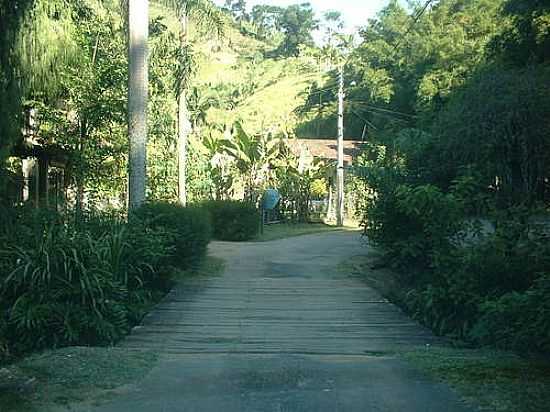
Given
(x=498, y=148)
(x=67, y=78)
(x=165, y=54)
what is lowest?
(x=498, y=148)

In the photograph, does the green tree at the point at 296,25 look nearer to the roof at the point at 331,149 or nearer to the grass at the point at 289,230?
the roof at the point at 331,149

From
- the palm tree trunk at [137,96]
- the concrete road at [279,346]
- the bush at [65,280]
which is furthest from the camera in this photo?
the palm tree trunk at [137,96]

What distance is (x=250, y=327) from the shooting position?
1157 centimetres

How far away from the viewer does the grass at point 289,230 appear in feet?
104

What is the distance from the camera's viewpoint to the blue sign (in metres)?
35.3

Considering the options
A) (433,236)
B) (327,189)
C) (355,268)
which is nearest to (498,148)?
(433,236)

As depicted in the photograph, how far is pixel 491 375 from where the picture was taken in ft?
23.0

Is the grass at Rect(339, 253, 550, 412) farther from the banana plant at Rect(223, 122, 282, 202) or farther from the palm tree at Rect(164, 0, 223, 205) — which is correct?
the banana plant at Rect(223, 122, 282, 202)

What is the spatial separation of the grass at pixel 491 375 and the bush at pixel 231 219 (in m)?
20.7

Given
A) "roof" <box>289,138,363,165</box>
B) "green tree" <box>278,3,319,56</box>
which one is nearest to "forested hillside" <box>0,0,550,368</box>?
"roof" <box>289,138,363,165</box>

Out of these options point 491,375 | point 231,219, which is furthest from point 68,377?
point 231,219

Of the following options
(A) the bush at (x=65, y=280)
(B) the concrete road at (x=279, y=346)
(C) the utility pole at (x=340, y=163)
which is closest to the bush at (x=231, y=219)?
(B) the concrete road at (x=279, y=346)

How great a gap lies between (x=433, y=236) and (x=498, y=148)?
3.58m

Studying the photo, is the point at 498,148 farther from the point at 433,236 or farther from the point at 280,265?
the point at 280,265
